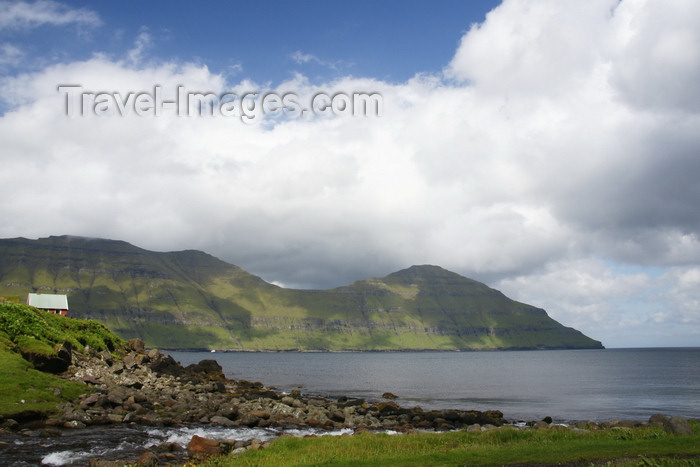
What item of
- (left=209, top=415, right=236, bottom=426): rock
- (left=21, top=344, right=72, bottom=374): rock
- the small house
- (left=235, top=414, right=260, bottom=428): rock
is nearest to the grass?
(left=21, top=344, right=72, bottom=374): rock

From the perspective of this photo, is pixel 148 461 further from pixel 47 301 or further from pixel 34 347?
pixel 47 301

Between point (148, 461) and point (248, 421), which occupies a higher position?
point (148, 461)

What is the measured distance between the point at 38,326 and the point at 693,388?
120m

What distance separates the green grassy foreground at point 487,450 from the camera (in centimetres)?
2548

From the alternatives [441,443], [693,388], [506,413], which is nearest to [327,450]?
[441,443]

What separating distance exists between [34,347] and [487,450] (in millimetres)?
51754

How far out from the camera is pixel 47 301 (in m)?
103

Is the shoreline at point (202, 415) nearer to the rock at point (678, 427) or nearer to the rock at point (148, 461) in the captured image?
the rock at point (148, 461)

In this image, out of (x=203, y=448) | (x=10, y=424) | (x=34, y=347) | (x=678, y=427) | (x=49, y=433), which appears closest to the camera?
(x=678, y=427)

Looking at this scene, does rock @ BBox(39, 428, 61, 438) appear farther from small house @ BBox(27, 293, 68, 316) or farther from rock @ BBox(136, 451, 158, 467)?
small house @ BBox(27, 293, 68, 316)

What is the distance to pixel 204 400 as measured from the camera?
5962cm

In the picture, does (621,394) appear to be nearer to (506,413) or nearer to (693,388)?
(693,388)

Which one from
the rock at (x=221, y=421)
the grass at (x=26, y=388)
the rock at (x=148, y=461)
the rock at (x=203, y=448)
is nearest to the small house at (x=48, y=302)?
the grass at (x=26, y=388)

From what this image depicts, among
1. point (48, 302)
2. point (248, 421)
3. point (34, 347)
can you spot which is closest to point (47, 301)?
point (48, 302)
